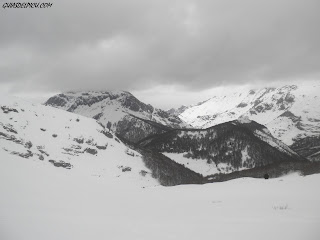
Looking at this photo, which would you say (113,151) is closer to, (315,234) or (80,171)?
(80,171)

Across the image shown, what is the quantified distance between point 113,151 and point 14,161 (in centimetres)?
7984

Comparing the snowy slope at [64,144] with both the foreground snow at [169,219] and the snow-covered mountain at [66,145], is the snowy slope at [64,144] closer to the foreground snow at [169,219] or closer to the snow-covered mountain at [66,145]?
the snow-covered mountain at [66,145]

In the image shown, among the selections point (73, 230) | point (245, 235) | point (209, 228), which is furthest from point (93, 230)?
point (245, 235)

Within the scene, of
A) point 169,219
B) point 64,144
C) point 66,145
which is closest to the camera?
point 169,219

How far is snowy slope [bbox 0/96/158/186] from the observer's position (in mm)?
144375

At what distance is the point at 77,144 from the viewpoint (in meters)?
171

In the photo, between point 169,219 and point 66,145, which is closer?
point 169,219

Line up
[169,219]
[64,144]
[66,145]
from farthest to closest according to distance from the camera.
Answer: [64,144] < [66,145] < [169,219]

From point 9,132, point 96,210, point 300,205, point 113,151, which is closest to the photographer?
point 300,205

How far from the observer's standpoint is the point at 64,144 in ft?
539

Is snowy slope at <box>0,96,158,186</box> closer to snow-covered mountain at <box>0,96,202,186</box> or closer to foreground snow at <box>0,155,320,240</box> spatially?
snow-covered mountain at <box>0,96,202,186</box>

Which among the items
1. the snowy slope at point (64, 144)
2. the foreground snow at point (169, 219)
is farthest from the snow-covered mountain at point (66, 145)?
the foreground snow at point (169, 219)

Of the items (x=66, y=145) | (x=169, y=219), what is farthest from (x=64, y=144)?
(x=169, y=219)

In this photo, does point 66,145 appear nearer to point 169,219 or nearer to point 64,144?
point 64,144
